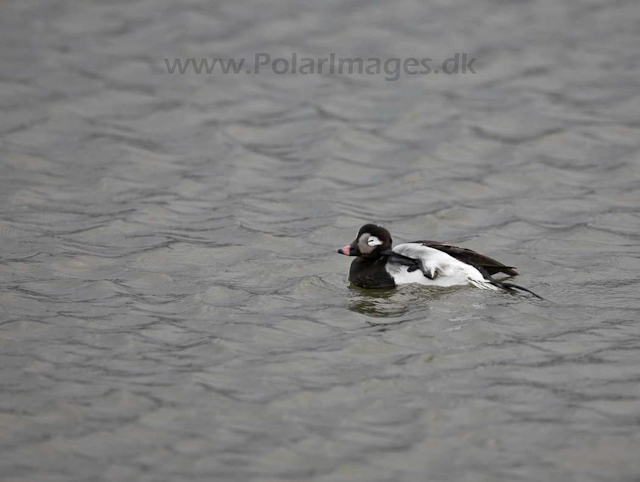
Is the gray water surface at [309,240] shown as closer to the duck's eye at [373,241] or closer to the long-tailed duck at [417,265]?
the long-tailed duck at [417,265]

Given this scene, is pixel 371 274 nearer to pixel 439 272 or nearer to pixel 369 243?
pixel 369 243

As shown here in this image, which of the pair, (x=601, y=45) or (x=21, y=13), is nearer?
(x=601, y=45)

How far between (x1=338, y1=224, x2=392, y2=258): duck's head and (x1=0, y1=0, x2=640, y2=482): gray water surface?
35 cm

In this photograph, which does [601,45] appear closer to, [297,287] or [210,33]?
[210,33]

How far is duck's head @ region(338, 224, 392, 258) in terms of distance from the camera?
8.84m

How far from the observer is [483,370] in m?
7.24

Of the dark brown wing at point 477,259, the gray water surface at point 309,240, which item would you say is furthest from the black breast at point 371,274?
the dark brown wing at point 477,259

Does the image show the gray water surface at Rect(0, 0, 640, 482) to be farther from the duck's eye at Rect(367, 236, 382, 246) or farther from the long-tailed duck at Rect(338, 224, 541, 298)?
the duck's eye at Rect(367, 236, 382, 246)

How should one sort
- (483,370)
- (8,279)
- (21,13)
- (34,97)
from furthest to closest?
(21,13) → (34,97) → (8,279) → (483,370)

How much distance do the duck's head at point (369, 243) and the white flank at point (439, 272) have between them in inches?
8.0

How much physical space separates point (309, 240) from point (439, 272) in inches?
67.4

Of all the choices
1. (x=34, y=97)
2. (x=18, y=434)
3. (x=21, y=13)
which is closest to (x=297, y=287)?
(x=18, y=434)

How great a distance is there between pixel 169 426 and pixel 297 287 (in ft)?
8.33

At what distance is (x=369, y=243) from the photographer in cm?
884
